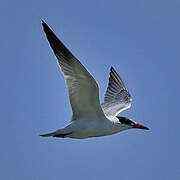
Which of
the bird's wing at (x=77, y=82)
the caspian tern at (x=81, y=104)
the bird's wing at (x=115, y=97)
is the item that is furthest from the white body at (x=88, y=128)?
the bird's wing at (x=115, y=97)

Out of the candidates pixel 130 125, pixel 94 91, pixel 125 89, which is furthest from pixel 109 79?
pixel 94 91

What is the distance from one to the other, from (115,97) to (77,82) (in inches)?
142

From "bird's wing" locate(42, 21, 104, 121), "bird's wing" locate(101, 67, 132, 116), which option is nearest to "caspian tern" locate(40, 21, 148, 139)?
"bird's wing" locate(42, 21, 104, 121)

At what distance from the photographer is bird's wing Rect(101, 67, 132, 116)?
43.2 feet

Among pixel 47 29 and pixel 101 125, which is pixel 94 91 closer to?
pixel 101 125

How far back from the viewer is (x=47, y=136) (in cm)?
1092

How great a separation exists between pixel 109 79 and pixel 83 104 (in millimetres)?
3647

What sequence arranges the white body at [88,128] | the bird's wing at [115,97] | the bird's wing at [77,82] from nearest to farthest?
the bird's wing at [77,82]
the white body at [88,128]
the bird's wing at [115,97]

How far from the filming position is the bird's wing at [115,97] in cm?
1317

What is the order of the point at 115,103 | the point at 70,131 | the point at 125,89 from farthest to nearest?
the point at 125,89
the point at 115,103
the point at 70,131

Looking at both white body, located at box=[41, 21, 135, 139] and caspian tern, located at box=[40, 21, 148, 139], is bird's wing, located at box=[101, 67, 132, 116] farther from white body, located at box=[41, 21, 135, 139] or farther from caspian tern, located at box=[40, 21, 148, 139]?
white body, located at box=[41, 21, 135, 139]

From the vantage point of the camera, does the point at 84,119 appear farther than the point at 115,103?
No

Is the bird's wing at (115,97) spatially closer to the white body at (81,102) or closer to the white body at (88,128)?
the white body at (81,102)

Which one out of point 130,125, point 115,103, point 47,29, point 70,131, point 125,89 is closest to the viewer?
point 47,29
